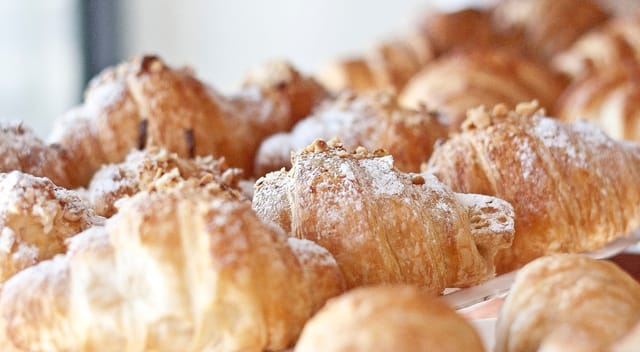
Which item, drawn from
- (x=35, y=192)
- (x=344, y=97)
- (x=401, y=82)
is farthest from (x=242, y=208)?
(x=401, y=82)

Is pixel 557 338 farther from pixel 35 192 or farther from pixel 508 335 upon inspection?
pixel 35 192

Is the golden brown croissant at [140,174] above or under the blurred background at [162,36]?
under

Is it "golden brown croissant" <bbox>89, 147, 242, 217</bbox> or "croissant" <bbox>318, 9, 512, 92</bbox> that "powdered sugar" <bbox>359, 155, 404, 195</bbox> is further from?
"croissant" <bbox>318, 9, 512, 92</bbox>

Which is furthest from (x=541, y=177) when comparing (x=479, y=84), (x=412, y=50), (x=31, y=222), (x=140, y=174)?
(x=412, y=50)

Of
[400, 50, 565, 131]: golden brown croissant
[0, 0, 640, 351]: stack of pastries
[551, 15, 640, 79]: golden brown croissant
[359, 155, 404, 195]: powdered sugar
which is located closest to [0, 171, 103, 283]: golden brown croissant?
[0, 0, 640, 351]: stack of pastries

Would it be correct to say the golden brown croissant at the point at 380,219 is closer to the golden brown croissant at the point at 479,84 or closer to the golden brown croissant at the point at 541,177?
the golden brown croissant at the point at 541,177

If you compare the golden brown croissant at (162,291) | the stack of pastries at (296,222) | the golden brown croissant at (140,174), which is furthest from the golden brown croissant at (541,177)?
the golden brown croissant at (162,291)

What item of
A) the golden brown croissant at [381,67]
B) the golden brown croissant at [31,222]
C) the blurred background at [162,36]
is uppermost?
the blurred background at [162,36]
